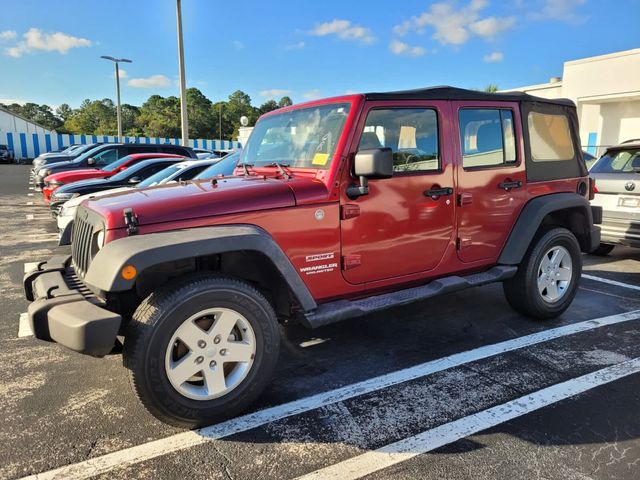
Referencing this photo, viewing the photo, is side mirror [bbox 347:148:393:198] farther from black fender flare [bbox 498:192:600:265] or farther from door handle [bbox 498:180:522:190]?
black fender flare [bbox 498:192:600:265]

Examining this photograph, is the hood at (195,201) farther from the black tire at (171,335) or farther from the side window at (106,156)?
the side window at (106,156)

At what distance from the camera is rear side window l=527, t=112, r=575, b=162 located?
4371 mm

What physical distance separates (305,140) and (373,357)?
1.78 metres

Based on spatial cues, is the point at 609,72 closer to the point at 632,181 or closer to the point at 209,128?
the point at 632,181

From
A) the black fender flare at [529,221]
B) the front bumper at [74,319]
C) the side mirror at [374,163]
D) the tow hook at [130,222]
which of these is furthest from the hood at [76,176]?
the black fender flare at [529,221]

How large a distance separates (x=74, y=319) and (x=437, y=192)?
104 inches

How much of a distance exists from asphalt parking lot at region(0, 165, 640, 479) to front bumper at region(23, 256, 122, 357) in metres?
0.62

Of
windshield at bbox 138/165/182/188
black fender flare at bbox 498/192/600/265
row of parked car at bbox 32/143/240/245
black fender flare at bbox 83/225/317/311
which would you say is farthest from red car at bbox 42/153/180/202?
black fender flare at bbox 498/192/600/265

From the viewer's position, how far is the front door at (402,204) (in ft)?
11.0

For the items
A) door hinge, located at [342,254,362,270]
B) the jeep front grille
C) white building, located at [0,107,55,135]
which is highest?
white building, located at [0,107,55,135]

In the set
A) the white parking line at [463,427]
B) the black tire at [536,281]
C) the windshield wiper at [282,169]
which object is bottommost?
the white parking line at [463,427]

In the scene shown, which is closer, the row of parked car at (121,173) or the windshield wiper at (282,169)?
the windshield wiper at (282,169)

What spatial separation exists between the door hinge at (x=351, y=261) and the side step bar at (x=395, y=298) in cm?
25

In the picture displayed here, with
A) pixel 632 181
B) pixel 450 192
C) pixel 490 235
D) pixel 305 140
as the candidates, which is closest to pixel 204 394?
pixel 305 140
